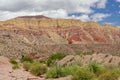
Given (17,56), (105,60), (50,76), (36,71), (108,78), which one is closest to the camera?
(108,78)

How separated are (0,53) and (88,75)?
74467 mm

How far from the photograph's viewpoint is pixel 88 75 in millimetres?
25453

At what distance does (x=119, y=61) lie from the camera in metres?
43.6

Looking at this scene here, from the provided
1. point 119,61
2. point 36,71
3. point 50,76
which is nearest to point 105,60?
point 119,61

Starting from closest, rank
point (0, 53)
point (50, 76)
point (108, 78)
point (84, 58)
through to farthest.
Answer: point (108, 78)
point (50, 76)
point (84, 58)
point (0, 53)

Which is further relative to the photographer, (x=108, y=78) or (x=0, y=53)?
(x=0, y=53)

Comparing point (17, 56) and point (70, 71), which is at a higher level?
point (70, 71)

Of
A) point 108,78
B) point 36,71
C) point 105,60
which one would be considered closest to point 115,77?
point 108,78

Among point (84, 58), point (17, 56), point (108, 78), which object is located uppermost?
point (108, 78)

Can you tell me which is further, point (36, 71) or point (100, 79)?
point (36, 71)

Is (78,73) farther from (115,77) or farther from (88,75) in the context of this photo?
(115,77)

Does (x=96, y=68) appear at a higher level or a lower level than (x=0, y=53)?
higher

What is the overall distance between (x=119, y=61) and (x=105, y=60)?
10.7ft

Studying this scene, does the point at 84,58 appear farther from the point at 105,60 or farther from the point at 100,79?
the point at 100,79
